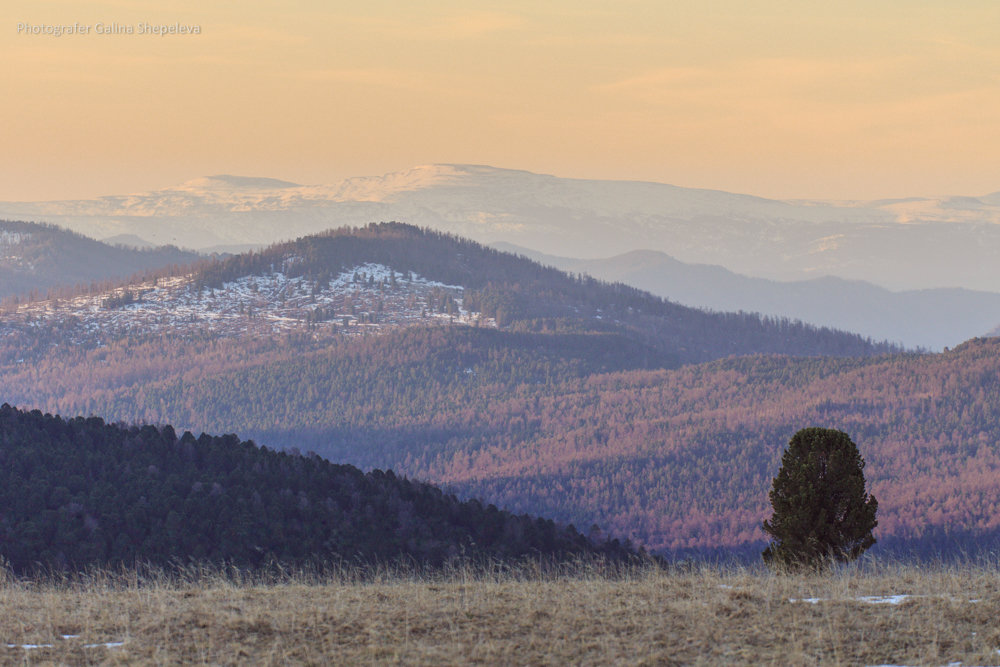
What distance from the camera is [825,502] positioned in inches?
1508

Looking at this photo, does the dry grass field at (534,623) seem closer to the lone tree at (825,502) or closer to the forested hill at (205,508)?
the lone tree at (825,502)

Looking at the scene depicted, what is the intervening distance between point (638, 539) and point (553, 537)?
3828 inches

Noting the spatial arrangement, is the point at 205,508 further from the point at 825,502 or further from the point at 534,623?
the point at 534,623

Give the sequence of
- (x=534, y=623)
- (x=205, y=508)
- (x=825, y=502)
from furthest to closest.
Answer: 1. (x=205, y=508)
2. (x=825, y=502)
3. (x=534, y=623)

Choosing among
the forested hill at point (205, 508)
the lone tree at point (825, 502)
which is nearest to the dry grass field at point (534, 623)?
the lone tree at point (825, 502)

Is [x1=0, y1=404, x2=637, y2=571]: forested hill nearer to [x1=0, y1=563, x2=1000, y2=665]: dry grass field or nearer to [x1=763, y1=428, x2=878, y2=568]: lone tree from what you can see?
[x1=763, y1=428, x2=878, y2=568]: lone tree

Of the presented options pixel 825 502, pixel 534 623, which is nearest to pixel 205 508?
pixel 825 502

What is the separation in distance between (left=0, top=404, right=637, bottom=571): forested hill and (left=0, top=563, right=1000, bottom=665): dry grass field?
31139 mm

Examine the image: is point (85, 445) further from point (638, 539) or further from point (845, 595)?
point (638, 539)

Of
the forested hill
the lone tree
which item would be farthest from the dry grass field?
the forested hill

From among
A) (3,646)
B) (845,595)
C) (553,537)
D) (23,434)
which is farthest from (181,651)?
(553,537)

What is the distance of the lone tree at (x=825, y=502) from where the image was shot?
38.0m

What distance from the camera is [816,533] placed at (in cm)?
3819

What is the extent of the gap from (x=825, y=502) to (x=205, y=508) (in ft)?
159
